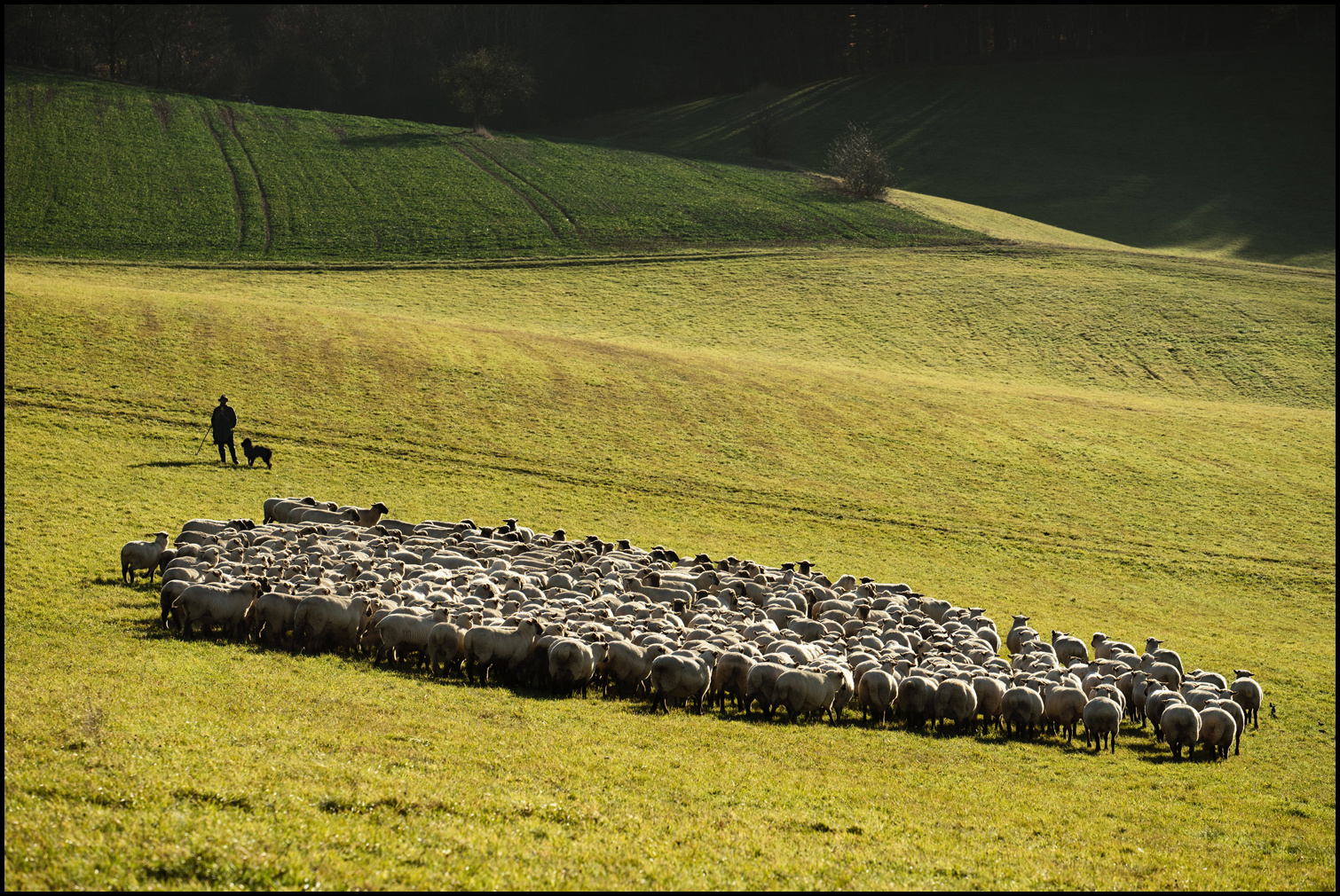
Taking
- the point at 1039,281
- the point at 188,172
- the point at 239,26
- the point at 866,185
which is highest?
the point at 239,26

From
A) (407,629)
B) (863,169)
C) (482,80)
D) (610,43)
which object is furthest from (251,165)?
(407,629)

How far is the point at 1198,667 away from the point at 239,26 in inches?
6216

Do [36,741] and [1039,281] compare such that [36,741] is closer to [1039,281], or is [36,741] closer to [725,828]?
[725,828]

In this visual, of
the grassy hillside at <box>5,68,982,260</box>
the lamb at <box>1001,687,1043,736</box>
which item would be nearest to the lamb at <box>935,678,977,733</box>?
the lamb at <box>1001,687,1043,736</box>

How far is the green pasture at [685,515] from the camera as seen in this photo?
1025cm

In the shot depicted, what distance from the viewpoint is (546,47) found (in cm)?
15112

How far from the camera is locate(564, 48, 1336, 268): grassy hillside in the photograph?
105 meters

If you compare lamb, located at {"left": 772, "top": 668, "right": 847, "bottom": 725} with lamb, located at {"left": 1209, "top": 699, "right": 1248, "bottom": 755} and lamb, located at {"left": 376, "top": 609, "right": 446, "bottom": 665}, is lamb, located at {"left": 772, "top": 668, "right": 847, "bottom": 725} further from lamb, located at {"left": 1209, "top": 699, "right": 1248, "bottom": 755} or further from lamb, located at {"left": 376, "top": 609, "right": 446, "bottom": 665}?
lamb, located at {"left": 1209, "top": 699, "right": 1248, "bottom": 755}

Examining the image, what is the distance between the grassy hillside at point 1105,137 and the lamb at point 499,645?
9331 centimetres

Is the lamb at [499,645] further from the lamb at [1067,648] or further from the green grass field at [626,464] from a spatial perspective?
the lamb at [1067,648]

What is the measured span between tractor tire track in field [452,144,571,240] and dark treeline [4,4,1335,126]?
4149cm

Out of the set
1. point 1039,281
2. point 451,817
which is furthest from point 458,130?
point 451,817

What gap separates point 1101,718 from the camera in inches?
647

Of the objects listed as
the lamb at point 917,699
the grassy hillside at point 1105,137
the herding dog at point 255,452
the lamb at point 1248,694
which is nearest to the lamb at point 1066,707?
the lamb at point 917,699
